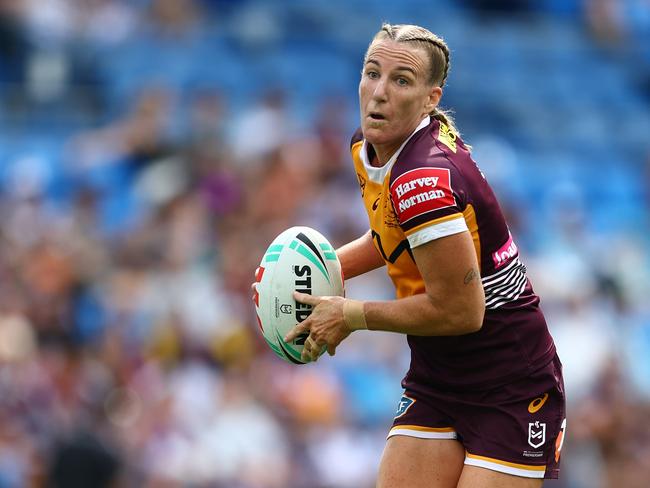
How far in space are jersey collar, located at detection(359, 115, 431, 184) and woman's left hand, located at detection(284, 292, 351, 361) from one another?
534 millimetres

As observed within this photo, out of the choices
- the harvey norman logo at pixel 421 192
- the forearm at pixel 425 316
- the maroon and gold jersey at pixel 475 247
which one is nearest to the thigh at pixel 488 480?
the maroon and gold jersey at pixel 475 247

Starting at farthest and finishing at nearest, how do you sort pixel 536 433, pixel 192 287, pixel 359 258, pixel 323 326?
pixel 192 287
pixel 359 258
pixel 536 433
pixel 323 326

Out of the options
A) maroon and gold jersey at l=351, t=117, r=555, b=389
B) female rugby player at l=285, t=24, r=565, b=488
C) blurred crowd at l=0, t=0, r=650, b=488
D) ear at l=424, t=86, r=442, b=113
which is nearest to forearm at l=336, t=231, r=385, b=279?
female rugby player at l=285, t=24, r=565, b=488

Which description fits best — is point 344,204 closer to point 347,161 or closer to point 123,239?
point 347,161

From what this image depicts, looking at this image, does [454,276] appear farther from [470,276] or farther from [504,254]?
[504,254]

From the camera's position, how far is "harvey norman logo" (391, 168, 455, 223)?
4.73 m

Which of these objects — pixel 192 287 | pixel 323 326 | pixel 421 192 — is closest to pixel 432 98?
pixel 421 192

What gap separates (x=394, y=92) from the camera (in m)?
5.00

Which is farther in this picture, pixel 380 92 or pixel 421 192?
pixel 380 92

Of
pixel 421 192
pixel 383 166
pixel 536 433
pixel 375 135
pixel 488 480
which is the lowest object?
pixel 488 480

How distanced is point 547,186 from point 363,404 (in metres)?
4.59

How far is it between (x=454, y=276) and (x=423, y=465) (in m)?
0.96

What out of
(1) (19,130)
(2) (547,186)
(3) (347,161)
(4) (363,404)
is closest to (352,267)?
(4) (363,404)

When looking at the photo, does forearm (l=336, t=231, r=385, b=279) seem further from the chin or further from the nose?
the nose
